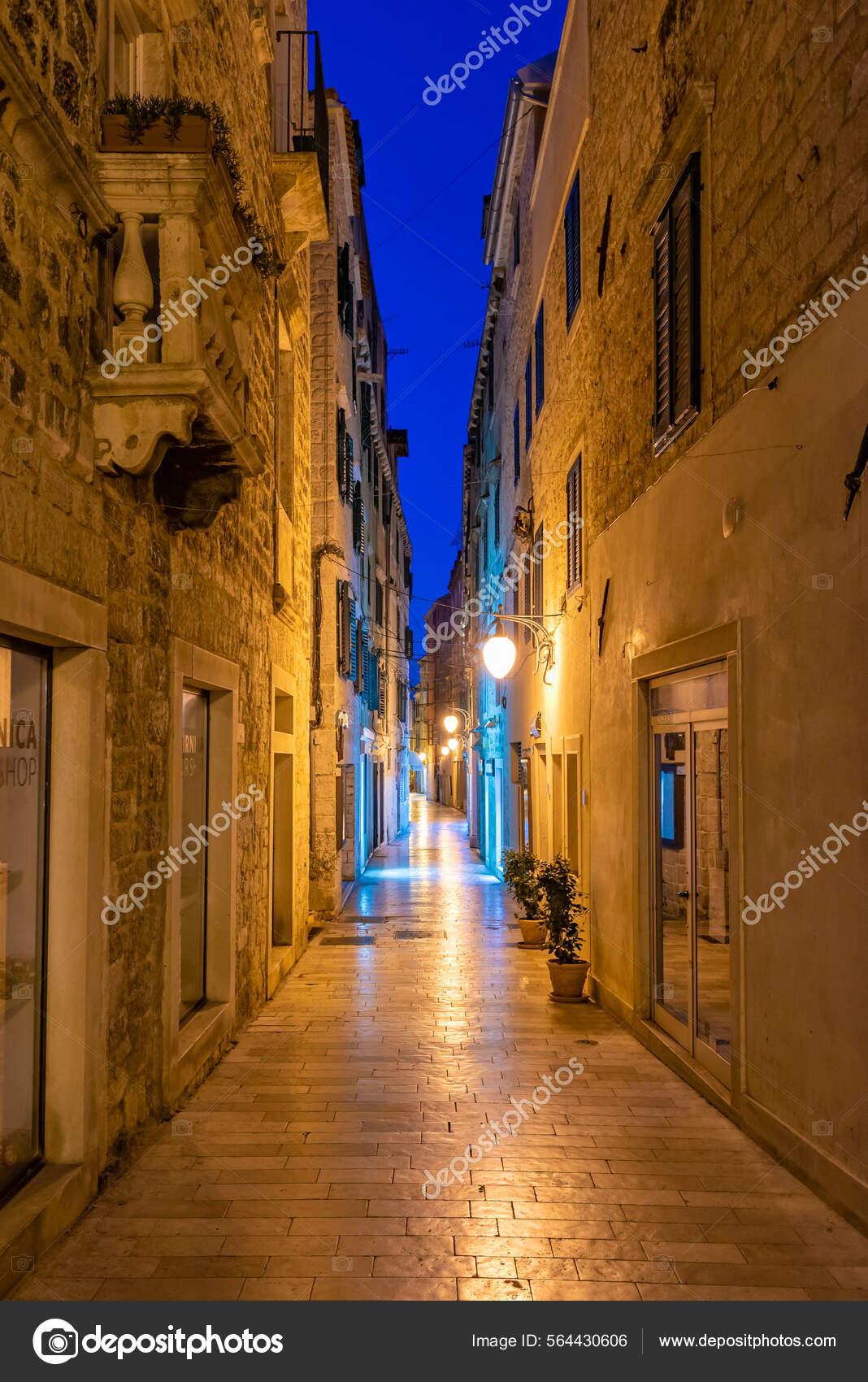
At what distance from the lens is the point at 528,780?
1606 cm

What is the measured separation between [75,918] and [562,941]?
233 inches

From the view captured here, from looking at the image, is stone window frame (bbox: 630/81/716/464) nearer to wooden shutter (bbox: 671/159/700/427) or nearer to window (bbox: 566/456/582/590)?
wooden shutter (bbox: 671/159/700/427)

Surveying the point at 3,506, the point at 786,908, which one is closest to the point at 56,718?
the point at 3,506

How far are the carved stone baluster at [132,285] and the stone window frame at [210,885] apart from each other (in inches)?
75.0

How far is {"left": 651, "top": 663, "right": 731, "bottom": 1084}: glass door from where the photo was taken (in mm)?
6395

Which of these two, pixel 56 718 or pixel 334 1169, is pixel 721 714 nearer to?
pixel 334 1169

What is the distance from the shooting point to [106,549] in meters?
4.87

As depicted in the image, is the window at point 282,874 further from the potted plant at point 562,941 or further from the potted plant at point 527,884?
the potted plant at point 562,941

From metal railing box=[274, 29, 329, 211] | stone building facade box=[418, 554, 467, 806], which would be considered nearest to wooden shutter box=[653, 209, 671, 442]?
metal railing box=[274, 29, 329, 211]

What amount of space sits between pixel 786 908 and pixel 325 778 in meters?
11.2

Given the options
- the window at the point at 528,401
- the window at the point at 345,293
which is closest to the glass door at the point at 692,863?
the window at the point at 528,401

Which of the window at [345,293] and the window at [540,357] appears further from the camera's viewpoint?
the window at [345,293]

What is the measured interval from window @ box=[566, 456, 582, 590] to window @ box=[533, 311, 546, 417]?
3107mm

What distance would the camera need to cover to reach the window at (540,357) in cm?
1422
